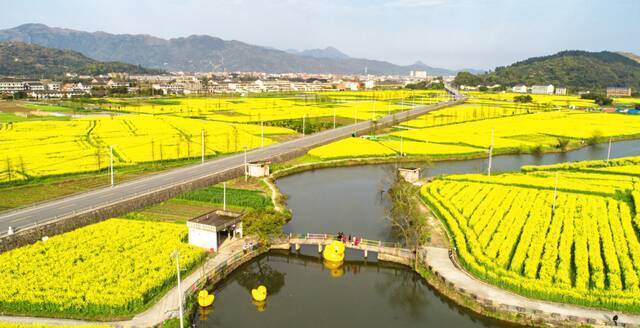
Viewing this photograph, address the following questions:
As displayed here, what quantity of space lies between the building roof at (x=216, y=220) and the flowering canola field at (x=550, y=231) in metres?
15.9

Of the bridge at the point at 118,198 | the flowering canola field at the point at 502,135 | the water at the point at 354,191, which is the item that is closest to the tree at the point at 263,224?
the water at the point at 354,191

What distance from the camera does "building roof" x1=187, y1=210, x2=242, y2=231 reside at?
1275 inches

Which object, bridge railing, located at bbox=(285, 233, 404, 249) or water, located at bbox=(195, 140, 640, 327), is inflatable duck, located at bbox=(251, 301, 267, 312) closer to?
water, located at bbox=(195, 140, 640, 327)

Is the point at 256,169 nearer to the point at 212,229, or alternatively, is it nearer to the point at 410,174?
the point at 410,174

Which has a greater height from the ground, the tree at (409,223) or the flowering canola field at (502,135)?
the flowering canola field at (502,135)

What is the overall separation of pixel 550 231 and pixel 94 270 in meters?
30.5

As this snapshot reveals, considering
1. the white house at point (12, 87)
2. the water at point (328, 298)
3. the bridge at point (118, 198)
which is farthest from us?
the white house at point (12, 87)

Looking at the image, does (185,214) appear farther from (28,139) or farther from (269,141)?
(28,139)

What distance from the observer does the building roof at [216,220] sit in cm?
3238

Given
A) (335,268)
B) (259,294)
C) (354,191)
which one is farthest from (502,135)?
(259,294)

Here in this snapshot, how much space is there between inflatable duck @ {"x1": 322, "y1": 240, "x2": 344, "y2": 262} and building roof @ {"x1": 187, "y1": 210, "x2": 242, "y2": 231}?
675cm

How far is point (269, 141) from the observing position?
2938 inches

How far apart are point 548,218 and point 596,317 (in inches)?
581

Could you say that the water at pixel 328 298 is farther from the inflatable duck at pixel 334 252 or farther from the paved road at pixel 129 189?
the paved road at pixel 129 189
